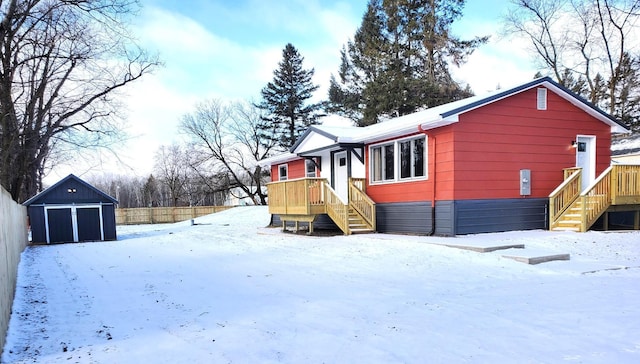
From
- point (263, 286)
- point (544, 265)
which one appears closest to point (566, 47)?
point (544, 265)

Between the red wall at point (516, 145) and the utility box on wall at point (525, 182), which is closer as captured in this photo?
the red wall at point (516, 145)

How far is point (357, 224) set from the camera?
11.6 m

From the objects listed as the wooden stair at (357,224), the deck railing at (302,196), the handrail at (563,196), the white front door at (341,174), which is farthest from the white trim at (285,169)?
the handrail at (563,196)

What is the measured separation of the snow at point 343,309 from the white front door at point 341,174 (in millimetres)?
5543

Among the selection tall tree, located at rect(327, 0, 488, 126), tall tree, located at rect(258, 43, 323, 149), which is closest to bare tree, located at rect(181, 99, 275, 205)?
tall tree, located at rect(258, 43, 323, 149)

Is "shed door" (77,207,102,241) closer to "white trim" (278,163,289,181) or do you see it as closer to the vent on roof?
"white trim" (278,163,289,181)

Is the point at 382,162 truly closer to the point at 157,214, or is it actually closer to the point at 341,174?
the point at 341,174

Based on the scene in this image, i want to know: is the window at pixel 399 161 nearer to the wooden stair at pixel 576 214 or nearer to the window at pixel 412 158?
the window at pixel 412 158

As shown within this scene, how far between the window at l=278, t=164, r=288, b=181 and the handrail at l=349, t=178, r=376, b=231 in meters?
6.19

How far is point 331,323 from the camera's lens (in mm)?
3729

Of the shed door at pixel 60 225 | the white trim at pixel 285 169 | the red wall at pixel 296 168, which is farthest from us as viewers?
the white trim at pixel 285 169

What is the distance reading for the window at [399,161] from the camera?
34.8 ft

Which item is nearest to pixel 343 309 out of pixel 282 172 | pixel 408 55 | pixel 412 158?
pixel 412 158

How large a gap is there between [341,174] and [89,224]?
11.3 m
